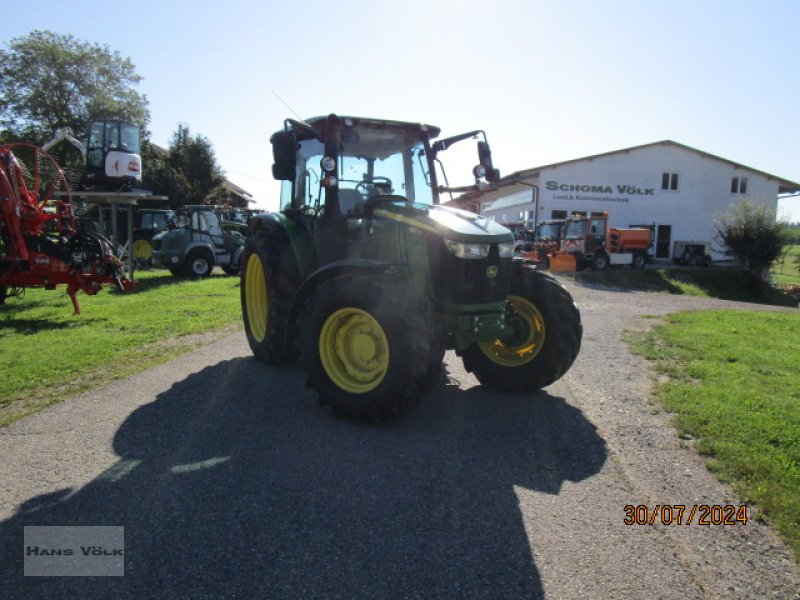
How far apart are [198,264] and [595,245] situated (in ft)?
49.7

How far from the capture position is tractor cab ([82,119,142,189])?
44.6 feet

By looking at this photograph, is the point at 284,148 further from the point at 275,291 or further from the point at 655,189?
the point at 655,189

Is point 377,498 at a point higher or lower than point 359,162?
lower

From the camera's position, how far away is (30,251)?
830 cm

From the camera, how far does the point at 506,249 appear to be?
169 inches

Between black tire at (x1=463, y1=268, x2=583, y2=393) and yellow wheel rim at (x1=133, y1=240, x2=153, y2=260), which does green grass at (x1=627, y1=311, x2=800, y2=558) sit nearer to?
black tire at (x1=463, y1=268, x2=583, y2=393)

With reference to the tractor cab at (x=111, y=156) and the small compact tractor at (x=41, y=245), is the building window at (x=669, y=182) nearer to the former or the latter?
the tractor cab at (x=111, y=156)

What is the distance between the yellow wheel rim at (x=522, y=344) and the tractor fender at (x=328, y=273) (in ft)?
4.58

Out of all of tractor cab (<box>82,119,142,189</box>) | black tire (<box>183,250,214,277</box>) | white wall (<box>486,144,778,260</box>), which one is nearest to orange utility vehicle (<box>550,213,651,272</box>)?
white wall (<box>486,144,778,260</box>)

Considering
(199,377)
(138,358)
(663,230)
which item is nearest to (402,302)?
(199,377)

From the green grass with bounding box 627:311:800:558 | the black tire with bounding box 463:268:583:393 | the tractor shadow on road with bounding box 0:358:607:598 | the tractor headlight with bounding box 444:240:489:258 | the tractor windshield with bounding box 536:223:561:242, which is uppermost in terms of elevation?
the tractor windshield with bounding box 536:223:561:242

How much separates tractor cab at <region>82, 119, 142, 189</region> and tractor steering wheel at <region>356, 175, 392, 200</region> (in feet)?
36.5

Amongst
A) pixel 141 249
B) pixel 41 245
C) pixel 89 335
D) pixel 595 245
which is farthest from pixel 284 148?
pixel 595 245

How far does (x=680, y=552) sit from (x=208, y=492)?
97.4 inches
